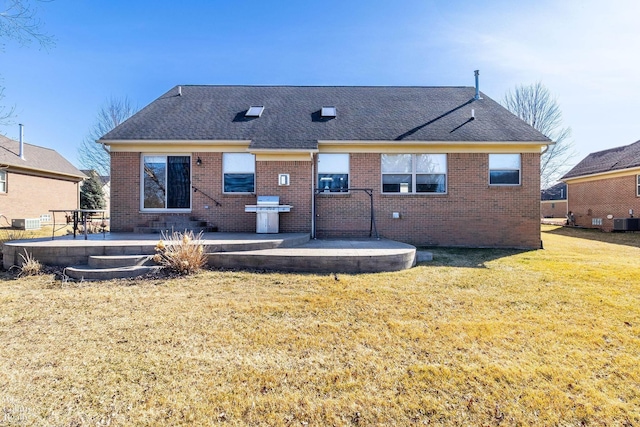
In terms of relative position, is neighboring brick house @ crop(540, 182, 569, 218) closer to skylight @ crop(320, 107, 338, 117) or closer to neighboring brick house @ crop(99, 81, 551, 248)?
neighboring brick house @ crop(99, 81, 551, 248)

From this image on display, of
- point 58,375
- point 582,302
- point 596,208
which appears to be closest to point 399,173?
point 582,302

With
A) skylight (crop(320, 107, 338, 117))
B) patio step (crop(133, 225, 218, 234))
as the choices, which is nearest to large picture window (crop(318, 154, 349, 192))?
skylight (crop(320, 107, 338, 117))

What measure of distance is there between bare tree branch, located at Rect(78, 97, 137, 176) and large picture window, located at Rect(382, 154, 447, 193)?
24918mm

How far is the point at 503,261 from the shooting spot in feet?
25.4

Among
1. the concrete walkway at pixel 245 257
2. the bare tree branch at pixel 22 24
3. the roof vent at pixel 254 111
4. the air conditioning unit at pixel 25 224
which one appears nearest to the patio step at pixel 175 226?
the concrete walkway at pixel 245 257

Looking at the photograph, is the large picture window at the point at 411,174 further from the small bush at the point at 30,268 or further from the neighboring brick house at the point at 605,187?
the neighboring brick house at the point at 605,187

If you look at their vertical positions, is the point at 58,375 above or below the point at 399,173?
below

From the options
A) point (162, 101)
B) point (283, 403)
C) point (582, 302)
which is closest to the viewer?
point (283, 403)

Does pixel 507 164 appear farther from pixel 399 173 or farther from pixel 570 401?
pixel 570 401

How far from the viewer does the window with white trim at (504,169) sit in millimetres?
9945

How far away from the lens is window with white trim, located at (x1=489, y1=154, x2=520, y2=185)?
995 cm

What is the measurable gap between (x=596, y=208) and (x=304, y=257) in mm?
22124

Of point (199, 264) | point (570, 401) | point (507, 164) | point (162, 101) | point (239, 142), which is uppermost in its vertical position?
point (162, 101)

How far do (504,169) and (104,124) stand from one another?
30059 mm
